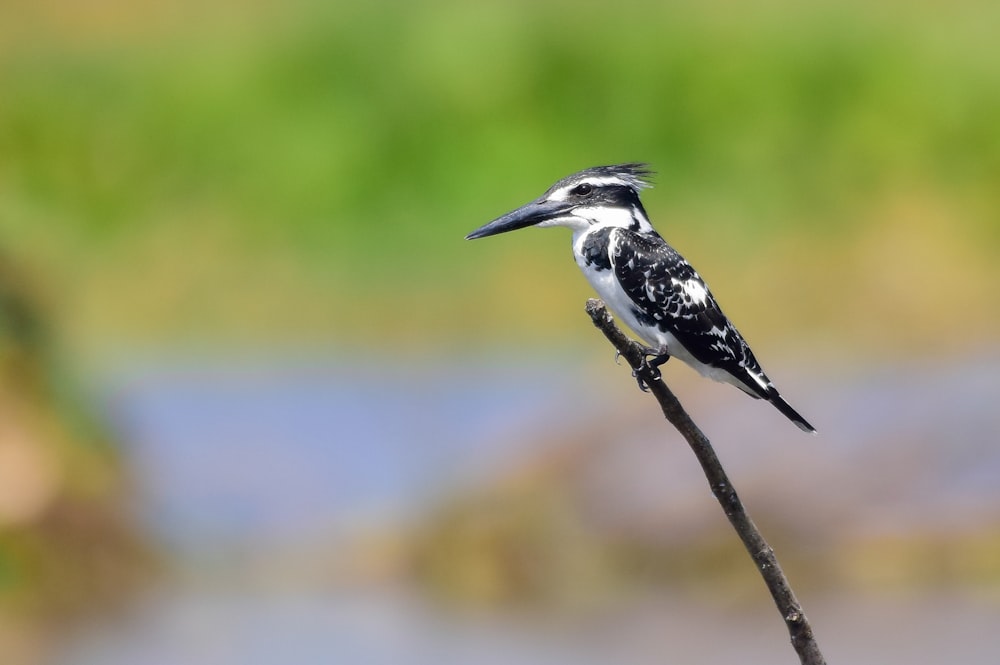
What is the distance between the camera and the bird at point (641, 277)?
146 centimetres

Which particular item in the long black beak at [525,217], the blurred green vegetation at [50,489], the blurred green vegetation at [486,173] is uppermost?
the blurred green vegetation at [486,173]

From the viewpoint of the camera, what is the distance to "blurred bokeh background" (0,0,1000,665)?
102 inches

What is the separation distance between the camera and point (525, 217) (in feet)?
4.79

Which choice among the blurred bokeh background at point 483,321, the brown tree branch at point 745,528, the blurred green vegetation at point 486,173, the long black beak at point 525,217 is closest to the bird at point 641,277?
the long black beak at point 525,217


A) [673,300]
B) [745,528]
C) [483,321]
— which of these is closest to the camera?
[745,528]

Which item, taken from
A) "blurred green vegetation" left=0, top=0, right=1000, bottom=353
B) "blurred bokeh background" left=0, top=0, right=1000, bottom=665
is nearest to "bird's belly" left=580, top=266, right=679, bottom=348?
"blurred bokeh background" left=0, top=0, right=1000, bottom=665

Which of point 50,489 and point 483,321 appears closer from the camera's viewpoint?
point 50,489

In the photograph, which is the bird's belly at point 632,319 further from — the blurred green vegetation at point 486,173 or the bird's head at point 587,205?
the blurred green vegetation at point 486,173

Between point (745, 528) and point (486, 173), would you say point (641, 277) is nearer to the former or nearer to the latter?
point (745, 528)

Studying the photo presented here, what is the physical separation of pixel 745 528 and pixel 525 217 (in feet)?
1.43

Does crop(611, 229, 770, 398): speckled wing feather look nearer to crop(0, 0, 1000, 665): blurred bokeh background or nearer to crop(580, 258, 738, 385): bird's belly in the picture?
crop(580, 258, 738, 385): bird's belly

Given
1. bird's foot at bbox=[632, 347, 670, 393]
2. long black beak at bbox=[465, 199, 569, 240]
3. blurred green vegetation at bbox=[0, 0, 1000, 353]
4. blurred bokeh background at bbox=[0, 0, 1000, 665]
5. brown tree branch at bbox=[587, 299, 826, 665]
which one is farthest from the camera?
blurred green vegetation at bbox=[0, 0, 1000, 353]

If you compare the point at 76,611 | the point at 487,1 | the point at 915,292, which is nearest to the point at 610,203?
the point at 76,611

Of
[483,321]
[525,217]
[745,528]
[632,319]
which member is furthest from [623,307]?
[483,321]
